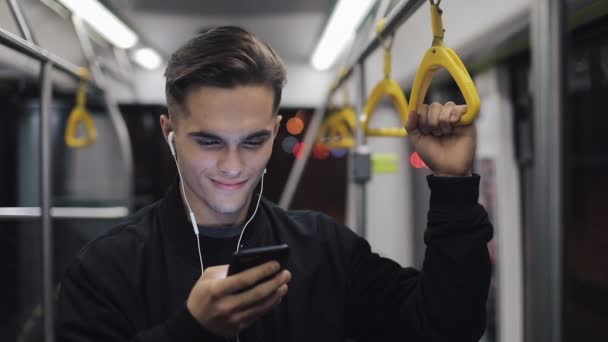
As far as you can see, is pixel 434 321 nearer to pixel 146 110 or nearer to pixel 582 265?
pixel 582 265

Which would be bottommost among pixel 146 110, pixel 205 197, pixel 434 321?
pixel 434 321

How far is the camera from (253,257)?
0.78m

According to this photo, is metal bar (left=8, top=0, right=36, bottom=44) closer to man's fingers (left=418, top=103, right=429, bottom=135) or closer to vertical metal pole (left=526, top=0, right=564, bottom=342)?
man's fingers (left=418, top=103, right=429, bottom=135)

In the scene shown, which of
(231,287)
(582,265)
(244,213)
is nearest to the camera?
(231,287)

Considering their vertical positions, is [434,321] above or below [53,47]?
below

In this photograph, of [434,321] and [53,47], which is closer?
[434,321]

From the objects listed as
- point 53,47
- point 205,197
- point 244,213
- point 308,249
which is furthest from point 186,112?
point 53,47

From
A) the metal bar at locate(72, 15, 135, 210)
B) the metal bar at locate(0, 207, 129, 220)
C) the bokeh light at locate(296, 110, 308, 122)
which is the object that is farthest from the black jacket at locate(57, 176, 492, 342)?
the bokeh light at locate(296, 110, 308, 122)

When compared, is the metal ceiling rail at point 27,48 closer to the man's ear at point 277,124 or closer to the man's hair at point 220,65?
the man's hair at point 220,65

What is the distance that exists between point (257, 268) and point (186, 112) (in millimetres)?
309

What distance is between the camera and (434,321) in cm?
95

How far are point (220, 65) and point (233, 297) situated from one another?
1.30 feet

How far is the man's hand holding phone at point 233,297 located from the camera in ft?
2.50

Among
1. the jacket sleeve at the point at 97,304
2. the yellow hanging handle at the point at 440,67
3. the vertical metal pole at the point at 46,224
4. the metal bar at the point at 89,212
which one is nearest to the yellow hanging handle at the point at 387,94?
the yellow hanging handle at the point at 440,67
